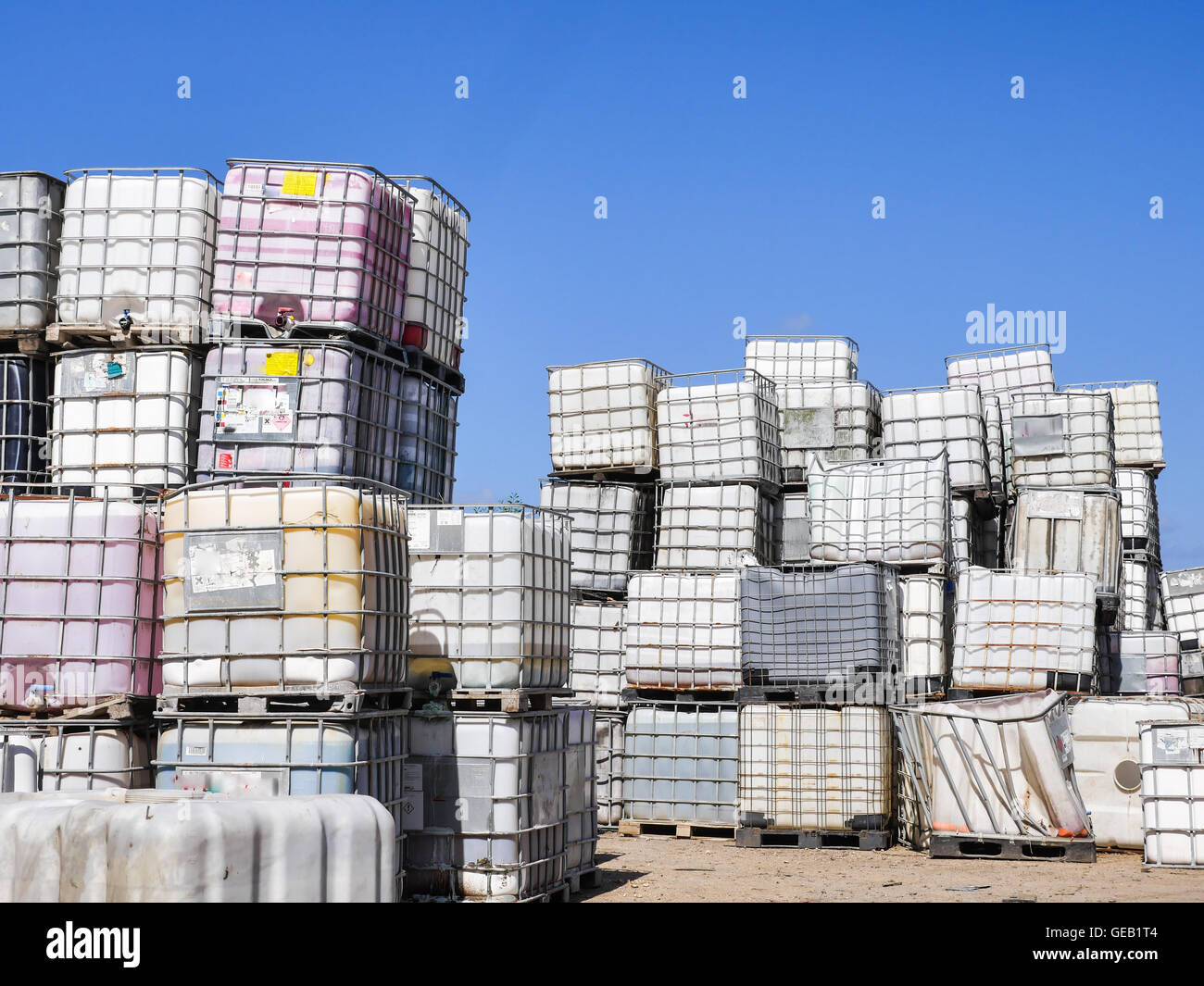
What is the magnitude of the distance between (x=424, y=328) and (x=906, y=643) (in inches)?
254

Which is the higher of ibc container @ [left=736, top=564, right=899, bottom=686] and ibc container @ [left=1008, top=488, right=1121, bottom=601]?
ibc container @ [left=1008, top=488, right=1121, bottom=601]

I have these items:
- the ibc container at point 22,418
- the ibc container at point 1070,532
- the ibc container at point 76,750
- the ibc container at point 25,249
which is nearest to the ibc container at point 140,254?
the ibc container at point 25,249

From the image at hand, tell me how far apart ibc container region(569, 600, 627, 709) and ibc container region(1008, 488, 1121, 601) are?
4516 mm

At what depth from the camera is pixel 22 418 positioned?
10.5 m

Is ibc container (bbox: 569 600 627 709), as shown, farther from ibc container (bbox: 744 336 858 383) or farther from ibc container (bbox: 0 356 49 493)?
ibc container (bbox: 0 356 49 493)

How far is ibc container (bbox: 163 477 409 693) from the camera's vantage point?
8086mm

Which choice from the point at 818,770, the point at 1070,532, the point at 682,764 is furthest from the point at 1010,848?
the point at 1070,532

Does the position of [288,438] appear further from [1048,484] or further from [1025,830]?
[1048,484]

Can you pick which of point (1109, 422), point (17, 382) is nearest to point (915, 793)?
point (1109, 422)

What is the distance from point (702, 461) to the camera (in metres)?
15.9

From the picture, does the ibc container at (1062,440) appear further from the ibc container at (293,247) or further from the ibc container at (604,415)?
the ibc container at (293,247)

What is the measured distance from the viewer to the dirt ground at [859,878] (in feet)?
34.2

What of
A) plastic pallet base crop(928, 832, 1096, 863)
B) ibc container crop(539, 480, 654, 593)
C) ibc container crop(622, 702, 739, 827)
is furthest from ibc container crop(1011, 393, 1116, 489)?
plastic pallet base crop(928, 832, 1096, 863)

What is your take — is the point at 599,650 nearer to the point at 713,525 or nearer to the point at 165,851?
the point at 713,525
